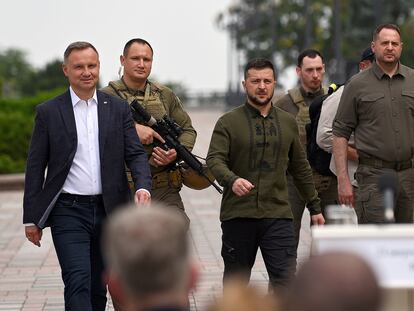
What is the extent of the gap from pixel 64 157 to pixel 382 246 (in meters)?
2.97

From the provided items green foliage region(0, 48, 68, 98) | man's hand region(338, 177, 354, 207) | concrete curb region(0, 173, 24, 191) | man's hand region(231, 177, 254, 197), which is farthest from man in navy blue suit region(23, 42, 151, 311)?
green foliage region(0, 48, 68, 98)

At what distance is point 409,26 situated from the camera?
73375 millimetres

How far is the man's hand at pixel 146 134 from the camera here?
8602mm

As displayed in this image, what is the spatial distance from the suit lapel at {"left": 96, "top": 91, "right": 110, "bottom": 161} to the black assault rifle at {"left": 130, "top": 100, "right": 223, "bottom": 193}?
70 cm

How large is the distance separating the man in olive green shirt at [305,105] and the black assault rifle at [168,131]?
145cm

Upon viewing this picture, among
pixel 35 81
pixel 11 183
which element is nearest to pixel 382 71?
pixel 11 183

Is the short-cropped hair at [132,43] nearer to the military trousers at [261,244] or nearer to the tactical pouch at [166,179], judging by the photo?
the tactical pouch at [166,179]

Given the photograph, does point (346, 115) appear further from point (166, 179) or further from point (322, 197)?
point (322, 197)

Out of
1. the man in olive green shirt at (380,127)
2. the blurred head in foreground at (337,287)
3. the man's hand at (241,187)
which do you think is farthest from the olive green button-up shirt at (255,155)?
the blurred head in foreground at (337,287)

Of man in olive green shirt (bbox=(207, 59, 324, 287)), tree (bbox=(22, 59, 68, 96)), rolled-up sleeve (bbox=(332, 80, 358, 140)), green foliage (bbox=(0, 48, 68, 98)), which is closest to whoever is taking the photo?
man in olive green shirt (bbox=(207, 59, 324, 287))

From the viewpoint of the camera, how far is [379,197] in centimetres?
859

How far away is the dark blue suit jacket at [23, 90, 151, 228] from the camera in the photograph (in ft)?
25.3

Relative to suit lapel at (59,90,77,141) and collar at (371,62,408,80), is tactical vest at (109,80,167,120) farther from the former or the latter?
collar at (371,62,408,80)

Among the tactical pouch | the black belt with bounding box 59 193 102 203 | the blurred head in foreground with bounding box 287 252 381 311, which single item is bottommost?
the tactical pouch
